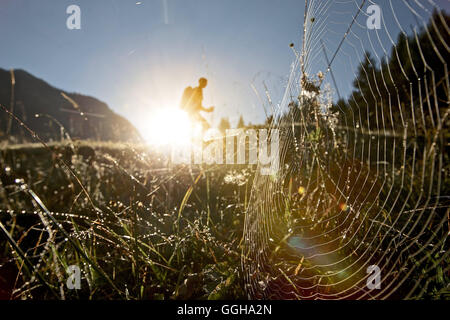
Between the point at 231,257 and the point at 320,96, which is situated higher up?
the point at 320,96

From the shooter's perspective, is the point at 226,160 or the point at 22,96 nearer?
the point at 226,160

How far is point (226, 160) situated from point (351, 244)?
125 cm

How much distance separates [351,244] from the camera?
1.07 metres

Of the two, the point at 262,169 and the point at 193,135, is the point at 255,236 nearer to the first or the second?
the point at 262,169

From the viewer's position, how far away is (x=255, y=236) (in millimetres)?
1175

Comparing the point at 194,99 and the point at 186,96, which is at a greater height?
the point at 186,96

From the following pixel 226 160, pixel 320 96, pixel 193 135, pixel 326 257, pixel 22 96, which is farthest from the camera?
pixel 22 96

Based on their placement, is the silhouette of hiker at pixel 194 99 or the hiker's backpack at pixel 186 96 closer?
the silhouette of hiker at pixel 194 99

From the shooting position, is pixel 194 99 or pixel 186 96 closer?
pixel 194 99

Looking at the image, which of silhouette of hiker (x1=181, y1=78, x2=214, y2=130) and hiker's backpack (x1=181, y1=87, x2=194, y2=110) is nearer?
silhouette of hiker (x1=181, y1=78, x2=214, y2=130)
